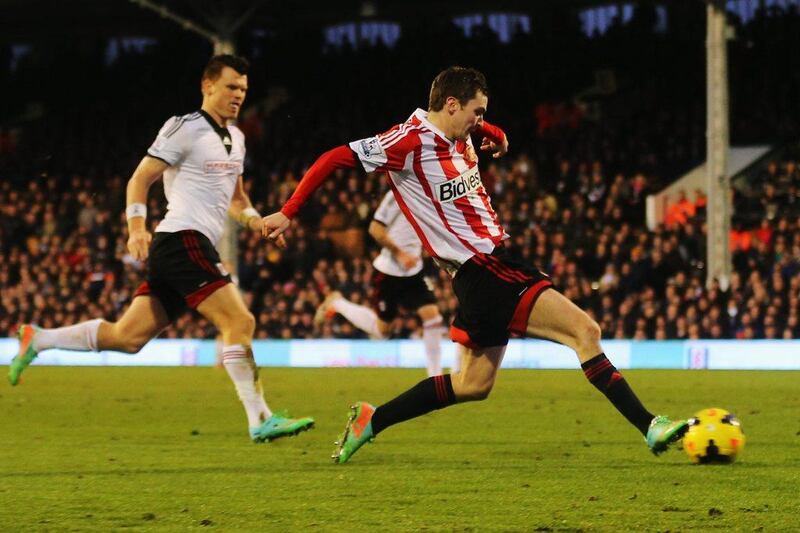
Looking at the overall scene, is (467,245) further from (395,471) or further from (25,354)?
(25,354)

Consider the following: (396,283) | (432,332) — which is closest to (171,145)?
(396,283)

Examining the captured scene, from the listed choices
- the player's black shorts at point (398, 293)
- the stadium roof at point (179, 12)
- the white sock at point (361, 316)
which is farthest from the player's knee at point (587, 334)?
the stadium roof at point (179, 12)

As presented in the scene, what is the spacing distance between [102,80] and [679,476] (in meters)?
29.0

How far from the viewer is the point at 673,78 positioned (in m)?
28.1

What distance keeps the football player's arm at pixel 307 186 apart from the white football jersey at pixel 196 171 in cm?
174

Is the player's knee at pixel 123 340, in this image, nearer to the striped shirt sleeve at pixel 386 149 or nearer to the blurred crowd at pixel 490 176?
the striped shirt sleeve at pixel 386 149

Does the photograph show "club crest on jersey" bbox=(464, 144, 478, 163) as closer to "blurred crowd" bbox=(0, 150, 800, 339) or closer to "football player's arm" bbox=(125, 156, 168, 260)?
"football player's arm" bbox=(125, 156, 168, 260)

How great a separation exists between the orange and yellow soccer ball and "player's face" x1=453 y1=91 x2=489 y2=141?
1935 mm

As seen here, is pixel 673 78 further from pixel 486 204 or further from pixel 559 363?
pixel 486 204

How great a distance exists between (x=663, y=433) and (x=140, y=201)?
3.46 meters

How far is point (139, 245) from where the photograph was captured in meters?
8.46

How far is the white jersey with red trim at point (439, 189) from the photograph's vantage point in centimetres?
763

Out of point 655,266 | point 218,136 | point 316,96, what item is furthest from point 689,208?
point 218,136

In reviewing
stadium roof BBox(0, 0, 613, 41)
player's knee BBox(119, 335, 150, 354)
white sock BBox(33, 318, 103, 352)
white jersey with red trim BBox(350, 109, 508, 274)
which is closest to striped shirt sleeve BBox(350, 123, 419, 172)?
white jersey with red trim BBox(350, 109, 508, 274)
